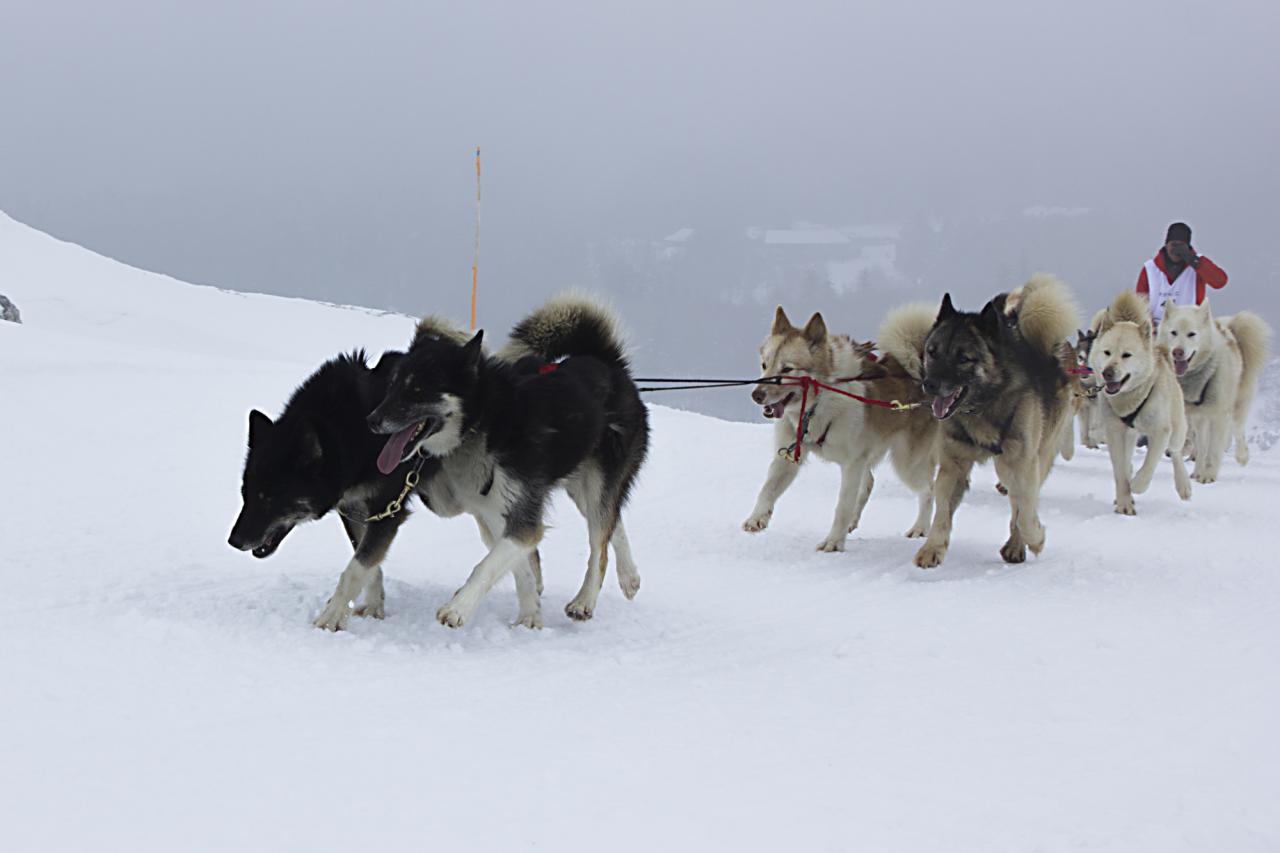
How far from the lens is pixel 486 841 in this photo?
203 cm

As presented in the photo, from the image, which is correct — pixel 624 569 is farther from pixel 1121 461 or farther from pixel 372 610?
pixel 1121 461

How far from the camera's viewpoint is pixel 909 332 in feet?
20.5

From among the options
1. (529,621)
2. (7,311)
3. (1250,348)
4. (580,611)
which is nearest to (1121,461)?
(1250,348)

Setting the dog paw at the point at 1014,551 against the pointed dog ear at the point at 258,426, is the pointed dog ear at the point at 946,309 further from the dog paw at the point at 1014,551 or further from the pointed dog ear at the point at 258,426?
the pointed dog ear at the point at 258,426

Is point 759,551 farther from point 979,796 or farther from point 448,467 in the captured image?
point 979,796

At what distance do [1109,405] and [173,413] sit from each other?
278 inches

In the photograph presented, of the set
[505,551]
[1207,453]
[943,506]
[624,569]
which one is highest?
[505,551]

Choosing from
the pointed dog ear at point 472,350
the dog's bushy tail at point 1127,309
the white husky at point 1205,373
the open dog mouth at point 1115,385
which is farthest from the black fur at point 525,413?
the white husky at point 1205,373

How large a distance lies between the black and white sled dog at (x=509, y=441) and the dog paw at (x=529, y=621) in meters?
0.03

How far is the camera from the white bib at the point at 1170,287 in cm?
1053

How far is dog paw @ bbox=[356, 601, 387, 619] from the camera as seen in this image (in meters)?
4.05

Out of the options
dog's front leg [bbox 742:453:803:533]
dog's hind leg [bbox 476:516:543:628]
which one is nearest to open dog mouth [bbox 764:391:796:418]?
dog's front leg [bbox 742:453:803:533]

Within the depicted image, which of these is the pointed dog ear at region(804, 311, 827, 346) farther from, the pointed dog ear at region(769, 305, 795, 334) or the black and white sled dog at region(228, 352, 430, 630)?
the black and white sled dog at region(228, 352, 430, 630)

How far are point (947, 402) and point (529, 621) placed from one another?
2512 mm
